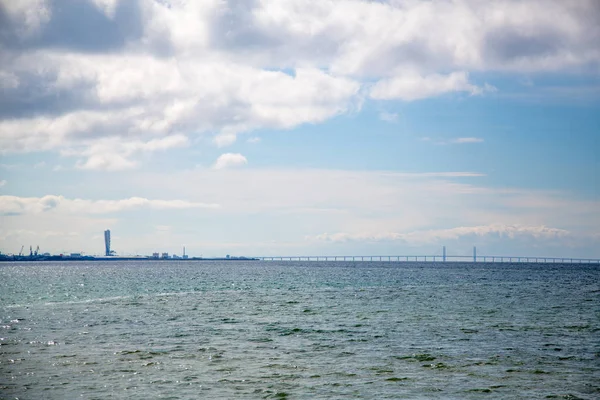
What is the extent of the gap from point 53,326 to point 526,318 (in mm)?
46855

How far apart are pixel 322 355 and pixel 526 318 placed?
31.8m

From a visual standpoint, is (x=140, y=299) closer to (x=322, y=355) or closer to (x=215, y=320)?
(x=215, y=320)

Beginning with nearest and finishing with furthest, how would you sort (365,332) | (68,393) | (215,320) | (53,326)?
(68,393)
(365,332)
(53,326)
(215,320)

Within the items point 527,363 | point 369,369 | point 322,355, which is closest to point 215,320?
point 322,355

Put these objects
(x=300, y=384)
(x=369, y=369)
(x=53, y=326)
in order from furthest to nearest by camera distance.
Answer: (x=53, y=326), (x=369, y=369), (x=300, y=384)

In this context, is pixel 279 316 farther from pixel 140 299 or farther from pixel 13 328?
pixel 140 299

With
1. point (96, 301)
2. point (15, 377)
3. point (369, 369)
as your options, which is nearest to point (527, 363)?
point (369, 369)

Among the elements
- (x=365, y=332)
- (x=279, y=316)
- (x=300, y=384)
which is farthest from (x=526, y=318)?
(x=300, y=384)

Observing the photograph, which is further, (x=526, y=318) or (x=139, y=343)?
(x=526, y=318)

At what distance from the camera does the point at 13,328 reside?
56.0m

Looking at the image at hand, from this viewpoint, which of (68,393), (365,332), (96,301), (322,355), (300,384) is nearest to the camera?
(68,393)

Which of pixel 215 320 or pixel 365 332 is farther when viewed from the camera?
pixel 215 320

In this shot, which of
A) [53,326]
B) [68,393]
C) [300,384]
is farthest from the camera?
[53,326]

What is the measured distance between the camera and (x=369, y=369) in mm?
37531
